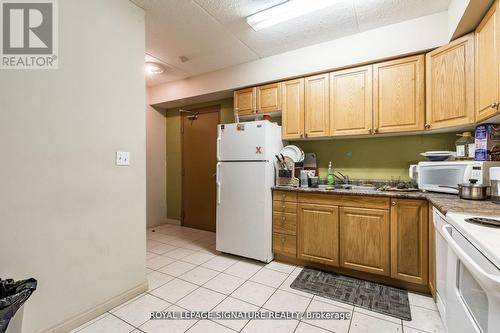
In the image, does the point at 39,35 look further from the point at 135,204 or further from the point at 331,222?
the point at 331,222

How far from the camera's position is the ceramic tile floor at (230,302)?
162 cm

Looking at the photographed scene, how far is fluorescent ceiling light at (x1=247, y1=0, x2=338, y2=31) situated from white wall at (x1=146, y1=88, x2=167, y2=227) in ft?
9.08

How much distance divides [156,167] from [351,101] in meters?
3.44

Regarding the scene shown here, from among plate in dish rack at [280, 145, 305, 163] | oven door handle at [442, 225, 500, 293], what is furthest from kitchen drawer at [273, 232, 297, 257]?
oven door handle at [442, 225, 500, 293]

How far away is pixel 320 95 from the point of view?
8.72 ft

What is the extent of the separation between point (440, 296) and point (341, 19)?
7.88 feet

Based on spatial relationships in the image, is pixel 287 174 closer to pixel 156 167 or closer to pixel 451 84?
pixel 451 84

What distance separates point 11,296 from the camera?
3.73ft

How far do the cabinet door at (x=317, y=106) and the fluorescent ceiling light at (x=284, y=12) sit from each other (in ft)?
2.51

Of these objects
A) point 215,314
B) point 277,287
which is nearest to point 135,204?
point 215,314

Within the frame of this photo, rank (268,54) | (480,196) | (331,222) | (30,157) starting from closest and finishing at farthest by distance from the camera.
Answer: (30,157) < (480,196) < (331,222) < (268,54)

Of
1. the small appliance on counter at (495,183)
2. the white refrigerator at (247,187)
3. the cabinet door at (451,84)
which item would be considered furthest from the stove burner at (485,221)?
the white refrigerator at (247,187)

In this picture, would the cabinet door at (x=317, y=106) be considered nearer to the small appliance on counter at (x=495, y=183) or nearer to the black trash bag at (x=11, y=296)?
the small appliance on counter at (x=495, y=183)

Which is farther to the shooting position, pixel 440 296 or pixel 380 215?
pixel 380 215
